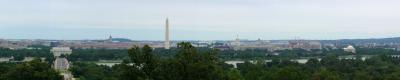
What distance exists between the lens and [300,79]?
81.8ft

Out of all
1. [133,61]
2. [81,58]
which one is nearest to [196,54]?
[133,61]

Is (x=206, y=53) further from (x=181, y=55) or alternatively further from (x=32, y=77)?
(x=32, y=77)

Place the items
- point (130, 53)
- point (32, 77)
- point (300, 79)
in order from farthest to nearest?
point (300, 79) < point (32, 77) < point (130, 53)

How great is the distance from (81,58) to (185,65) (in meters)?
64.4

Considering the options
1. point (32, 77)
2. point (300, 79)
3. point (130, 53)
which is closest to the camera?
point (130, 53)

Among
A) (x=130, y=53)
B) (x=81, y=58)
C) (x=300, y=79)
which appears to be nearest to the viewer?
(x=130, y=53)

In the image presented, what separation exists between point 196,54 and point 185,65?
1.05ft

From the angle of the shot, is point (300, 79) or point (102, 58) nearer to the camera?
point (300, 79)

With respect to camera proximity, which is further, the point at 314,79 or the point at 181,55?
the point at 314,79

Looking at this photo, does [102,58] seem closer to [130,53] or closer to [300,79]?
[300,79]

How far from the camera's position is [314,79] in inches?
1007

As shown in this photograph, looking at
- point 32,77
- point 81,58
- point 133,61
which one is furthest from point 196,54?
point 81,58

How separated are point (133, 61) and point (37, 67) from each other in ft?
17.7

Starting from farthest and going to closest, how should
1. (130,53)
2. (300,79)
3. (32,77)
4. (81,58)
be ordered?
1. (81,58)
2. (300,79)
3. (32,77)
4. (130,53)
